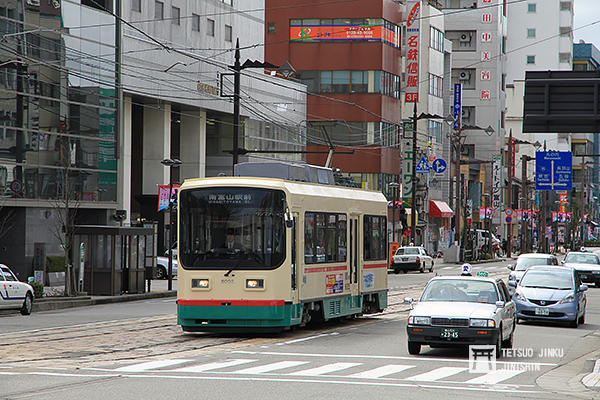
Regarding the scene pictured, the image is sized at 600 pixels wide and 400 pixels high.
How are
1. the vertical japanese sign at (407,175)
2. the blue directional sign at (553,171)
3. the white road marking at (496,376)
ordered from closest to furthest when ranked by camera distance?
the white road marking at (496,376)
the blue directional sign at (553,171)
the vertical japanese sign at (407,175)

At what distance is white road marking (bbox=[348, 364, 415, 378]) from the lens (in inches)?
529

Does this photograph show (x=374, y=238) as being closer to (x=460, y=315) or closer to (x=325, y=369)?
(x=460, y=315)

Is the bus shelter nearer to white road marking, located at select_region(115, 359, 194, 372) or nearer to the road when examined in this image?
the road

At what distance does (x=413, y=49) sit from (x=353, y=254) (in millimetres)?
55437

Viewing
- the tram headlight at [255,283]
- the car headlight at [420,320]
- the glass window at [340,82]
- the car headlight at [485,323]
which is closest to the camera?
the car headlight at [485,323]

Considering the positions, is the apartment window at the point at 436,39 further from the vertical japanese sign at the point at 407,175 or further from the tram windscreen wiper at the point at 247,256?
the tram windscreen wiper at the point at 247,256

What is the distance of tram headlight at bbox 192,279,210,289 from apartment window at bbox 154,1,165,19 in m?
32.2

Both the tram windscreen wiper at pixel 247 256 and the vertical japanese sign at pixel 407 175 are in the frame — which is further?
the vertical japanese sign at pixel 407 175

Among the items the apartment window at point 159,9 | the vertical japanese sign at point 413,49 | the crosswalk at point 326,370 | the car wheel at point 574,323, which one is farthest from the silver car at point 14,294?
the vertical japanese sign at point 413,49

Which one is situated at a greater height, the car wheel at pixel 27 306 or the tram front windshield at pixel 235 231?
the tram front windshield at pixel 235 231

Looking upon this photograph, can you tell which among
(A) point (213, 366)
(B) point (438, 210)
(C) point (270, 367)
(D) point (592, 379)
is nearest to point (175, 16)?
(A) point (213, 366)

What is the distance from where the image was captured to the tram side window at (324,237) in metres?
19.8

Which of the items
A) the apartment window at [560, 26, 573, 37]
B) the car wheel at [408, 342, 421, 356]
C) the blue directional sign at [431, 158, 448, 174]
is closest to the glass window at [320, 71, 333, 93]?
the blue directional sign at [431, 158, 448, 174]

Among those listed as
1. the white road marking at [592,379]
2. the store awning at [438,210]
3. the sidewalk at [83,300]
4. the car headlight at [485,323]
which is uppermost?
the store awning at [438,210]
